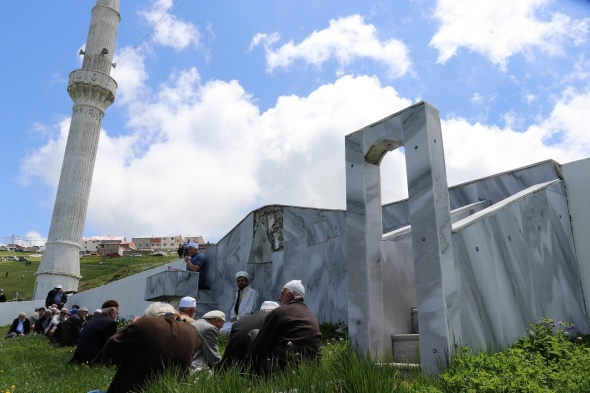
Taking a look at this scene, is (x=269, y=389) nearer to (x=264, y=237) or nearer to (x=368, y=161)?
(x=368, y=161)

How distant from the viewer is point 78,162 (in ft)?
96.5

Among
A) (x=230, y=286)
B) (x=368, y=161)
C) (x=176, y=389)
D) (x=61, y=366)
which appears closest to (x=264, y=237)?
(x=230, y=286)

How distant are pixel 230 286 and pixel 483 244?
9.13m

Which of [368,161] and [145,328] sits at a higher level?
[368,161]

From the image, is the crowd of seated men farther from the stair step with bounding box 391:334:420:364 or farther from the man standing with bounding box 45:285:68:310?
the man standing with bounding box 45:285:68:310

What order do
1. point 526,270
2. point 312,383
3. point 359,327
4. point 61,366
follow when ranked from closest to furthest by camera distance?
point 312,383 → point 359,327 → point 526,270 → point 61,366

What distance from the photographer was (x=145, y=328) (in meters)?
4.32

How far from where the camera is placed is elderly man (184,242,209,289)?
14414 mm

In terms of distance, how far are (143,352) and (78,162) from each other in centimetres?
2809

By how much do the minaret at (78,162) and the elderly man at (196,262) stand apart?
683 inches

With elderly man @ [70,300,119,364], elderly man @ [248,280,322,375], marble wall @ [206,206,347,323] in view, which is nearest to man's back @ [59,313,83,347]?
elderly man @ [70,300,119,364]

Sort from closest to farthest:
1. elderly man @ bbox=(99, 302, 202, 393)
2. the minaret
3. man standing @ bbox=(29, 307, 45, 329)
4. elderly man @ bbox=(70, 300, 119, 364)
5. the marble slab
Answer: elderly man @ bbox=(99, 302, 202, 393), elderly man @ bbox=(70, 300, 119, 364), the marble slab, man standing @ bbox=(29, 307, 45, 329), the minaret

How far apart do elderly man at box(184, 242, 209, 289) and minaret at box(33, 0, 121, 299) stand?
1735 cm

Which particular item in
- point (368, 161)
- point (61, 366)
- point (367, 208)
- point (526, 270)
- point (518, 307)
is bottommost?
point (61, 366)
